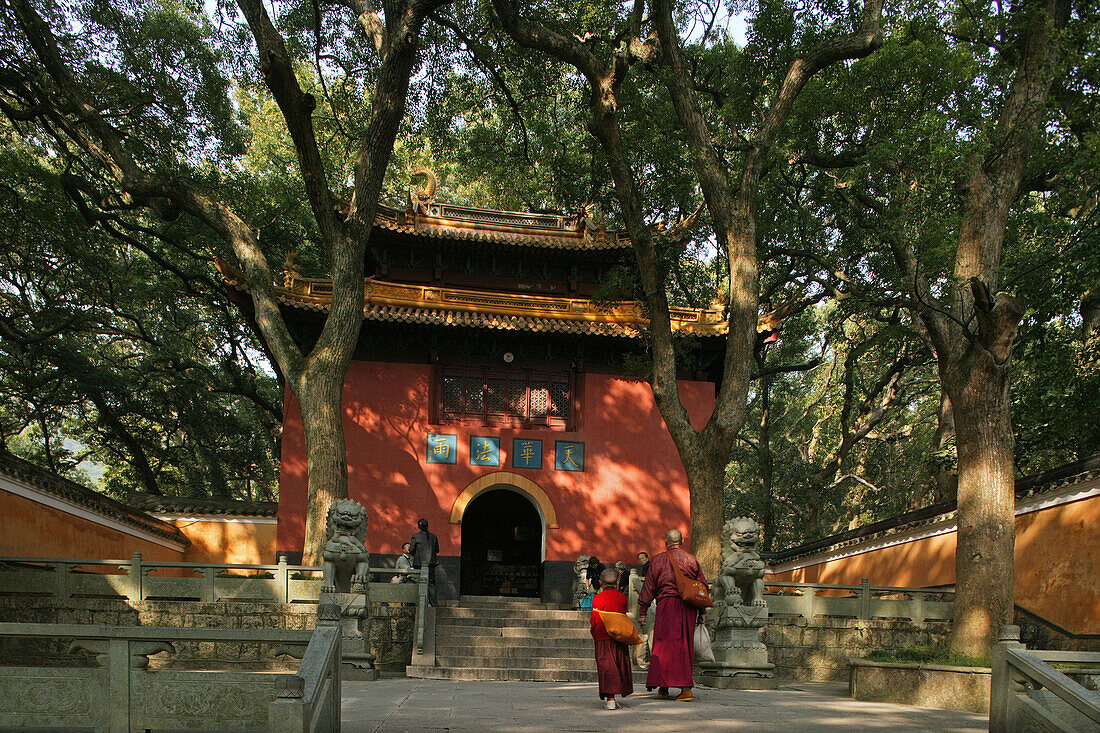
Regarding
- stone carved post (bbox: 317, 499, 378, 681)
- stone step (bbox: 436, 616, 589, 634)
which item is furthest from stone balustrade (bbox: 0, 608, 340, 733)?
stone step (bbox: 436, 616, 589, 634)

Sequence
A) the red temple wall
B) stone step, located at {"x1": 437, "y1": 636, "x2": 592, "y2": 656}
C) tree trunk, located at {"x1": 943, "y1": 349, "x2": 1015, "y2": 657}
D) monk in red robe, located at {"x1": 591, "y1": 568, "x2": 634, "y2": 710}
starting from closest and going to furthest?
monk in red robe, located at {"x1": 591, "y1": 568, "x2": 634, "y2": 710} < tree trunk, located at {"x1": 943, "y1": 349, "x2": 1015, "y2": 657} < stone step, located at {"x1": 437, "y1": 636, "x2": 592, "y2": 656} < the red temple wall

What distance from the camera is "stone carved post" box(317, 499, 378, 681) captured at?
8.91 meters

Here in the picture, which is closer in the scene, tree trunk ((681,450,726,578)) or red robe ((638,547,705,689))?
red robe ((638,547,705,689))

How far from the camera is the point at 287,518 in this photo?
13961mm

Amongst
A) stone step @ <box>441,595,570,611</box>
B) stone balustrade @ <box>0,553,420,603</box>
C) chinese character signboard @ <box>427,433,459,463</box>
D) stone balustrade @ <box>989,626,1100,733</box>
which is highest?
chinese character signboard @ <box>427,433,459,463</box>

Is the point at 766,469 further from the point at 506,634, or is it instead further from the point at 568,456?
the point at 506,634

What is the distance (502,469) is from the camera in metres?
14.6

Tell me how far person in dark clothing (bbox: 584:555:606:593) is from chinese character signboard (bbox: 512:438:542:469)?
1972 millimetres

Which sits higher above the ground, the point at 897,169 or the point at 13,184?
the point at 13,184

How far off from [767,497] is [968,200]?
11968mm

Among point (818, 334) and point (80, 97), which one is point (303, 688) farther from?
point (818, 334)

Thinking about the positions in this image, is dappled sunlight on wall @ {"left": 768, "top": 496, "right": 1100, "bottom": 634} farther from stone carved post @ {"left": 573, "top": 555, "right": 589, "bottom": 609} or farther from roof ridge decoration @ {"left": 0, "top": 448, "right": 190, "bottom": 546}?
roof ridge decoration @ {"left": 0, "top": 448, "right": 190, "bottom": 546}

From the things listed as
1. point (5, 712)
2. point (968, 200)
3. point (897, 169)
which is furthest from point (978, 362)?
point (5, 712)

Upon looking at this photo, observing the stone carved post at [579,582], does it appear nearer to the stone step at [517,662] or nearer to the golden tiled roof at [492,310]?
the stone step at [517,662]
